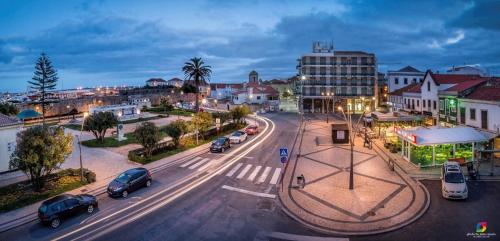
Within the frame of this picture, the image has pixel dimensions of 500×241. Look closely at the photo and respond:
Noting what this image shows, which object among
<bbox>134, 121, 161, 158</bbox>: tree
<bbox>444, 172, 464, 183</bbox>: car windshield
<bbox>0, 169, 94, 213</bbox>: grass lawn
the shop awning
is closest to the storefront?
the shop awning

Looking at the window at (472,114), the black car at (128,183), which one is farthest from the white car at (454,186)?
the black car at (128,183)

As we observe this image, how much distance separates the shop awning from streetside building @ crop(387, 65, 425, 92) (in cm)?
5519

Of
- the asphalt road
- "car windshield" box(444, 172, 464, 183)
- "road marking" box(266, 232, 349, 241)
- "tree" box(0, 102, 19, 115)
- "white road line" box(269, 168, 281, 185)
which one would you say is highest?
"tree" box(0, 102, 19, 115)

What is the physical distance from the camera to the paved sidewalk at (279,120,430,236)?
1834cm

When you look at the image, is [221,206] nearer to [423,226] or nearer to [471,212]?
[423,226]

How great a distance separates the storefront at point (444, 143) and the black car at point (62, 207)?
88.4 feet

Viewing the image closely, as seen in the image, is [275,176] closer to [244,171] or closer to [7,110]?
[244,171]

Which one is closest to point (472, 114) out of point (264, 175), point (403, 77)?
point (264, 175)

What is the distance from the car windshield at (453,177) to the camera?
21.5 metres

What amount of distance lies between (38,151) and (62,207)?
6.33 meters

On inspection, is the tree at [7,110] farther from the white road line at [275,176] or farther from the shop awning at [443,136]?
the shop awning at [443,136]

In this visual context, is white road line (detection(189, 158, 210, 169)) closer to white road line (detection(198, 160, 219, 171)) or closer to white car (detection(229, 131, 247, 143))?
white road line (detection(198, 160, 219, 171))

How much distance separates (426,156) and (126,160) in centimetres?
2943

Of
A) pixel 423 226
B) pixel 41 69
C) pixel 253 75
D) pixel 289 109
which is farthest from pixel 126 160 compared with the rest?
pixel 253 75
